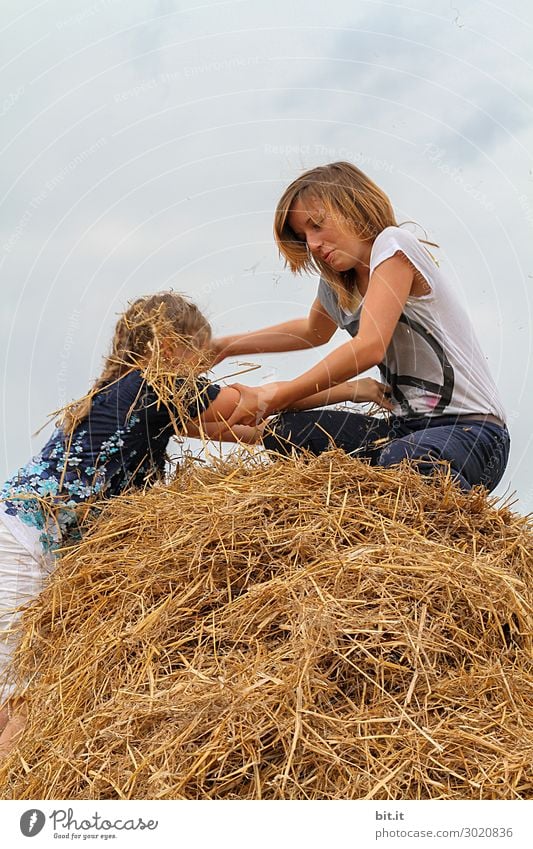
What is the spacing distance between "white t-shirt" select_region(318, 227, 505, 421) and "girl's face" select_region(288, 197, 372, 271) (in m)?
0.13

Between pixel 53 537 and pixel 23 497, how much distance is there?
6.9 inches

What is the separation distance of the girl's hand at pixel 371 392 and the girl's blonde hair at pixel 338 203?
0.49 m

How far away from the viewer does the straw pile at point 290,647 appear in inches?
69.0

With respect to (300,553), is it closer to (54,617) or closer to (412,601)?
(412,601)

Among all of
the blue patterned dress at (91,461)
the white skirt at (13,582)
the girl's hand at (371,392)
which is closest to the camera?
the white skirt at (13,582)

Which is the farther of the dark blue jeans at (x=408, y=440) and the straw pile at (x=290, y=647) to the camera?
the dark blue jeans at (x=408, y=440)

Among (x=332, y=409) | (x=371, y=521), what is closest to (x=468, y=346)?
(x=332, y=409)

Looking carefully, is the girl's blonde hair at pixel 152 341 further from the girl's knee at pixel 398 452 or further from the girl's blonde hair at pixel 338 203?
the girl's knee at pixel 398 452

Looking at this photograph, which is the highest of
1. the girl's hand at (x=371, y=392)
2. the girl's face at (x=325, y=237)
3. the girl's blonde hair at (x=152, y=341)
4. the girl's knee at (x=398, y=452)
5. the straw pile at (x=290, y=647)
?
the girl's face at (x=325, y=237)

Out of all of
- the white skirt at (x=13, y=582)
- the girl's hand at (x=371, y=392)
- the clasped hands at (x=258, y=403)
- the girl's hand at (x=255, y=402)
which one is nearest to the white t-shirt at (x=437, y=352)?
the girl's hand at (x=371, y=392)

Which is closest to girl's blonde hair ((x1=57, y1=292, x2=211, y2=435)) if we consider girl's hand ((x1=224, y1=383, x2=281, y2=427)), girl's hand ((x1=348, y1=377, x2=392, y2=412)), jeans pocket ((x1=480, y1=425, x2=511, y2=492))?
girl's hand ((x1=224, y1=383, x2=281, y2=427))

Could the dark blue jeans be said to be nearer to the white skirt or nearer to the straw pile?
the straw pile

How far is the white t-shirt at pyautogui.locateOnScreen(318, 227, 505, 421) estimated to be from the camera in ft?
9.78
